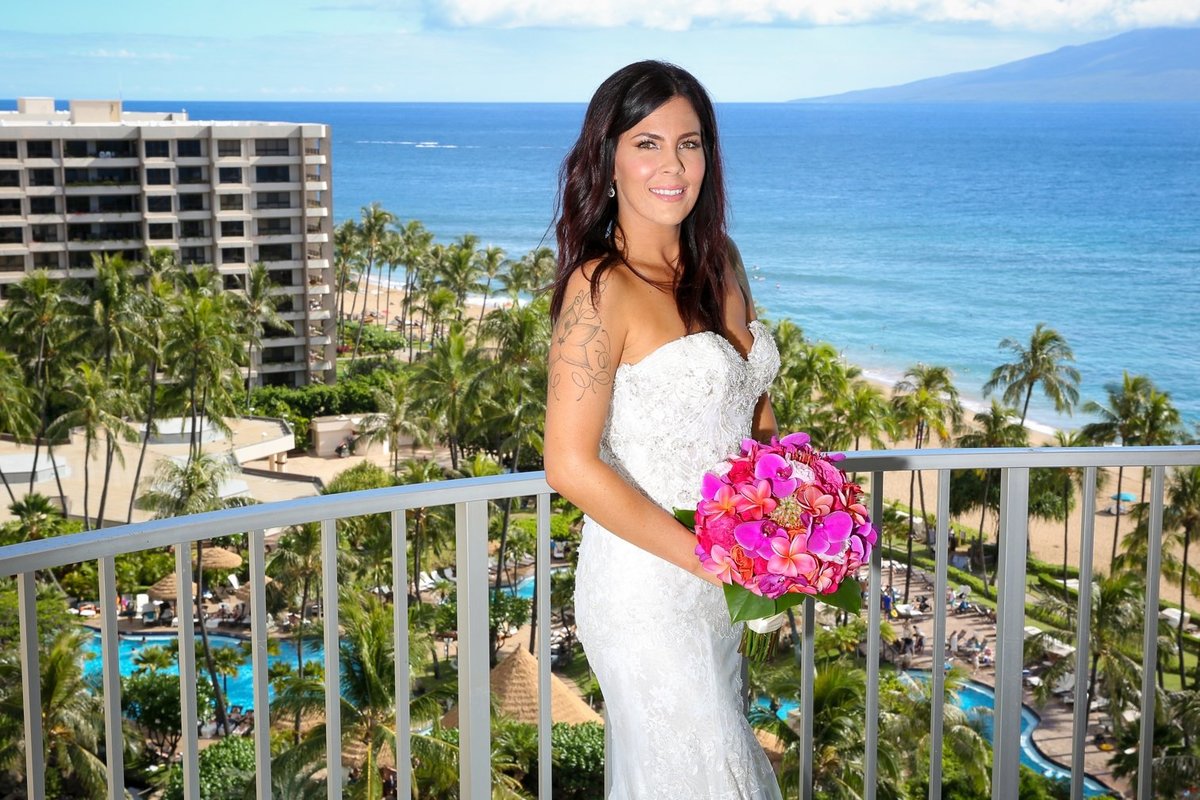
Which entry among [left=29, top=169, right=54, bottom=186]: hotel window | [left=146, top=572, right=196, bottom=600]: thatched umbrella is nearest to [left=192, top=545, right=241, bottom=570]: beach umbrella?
[left=146, top=572, right=196, bottom=600]: thatched umbrella

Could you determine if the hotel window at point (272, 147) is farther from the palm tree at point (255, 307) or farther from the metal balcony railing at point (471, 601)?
the metal balcony railing at point (471, 601)

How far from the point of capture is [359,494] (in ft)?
6.72

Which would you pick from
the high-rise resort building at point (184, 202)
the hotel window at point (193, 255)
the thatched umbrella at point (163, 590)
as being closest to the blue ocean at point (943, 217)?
the high-rise resort building at point (184, 202)

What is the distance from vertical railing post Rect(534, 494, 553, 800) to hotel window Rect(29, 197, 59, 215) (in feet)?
155

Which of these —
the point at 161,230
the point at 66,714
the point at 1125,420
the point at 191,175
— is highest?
the point at 191,175

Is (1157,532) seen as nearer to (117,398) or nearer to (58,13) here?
(117,398)

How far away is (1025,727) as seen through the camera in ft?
77.1

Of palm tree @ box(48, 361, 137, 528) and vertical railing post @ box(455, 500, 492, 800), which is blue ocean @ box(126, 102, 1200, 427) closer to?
palm tree @ box(48, 361, 137, 528)

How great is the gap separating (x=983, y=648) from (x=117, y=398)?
71.2ft

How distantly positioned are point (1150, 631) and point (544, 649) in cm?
136

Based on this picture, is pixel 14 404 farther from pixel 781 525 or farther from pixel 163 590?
pixel 781 525

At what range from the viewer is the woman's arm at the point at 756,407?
214cm

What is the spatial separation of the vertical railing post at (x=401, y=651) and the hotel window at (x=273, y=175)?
46.8 m

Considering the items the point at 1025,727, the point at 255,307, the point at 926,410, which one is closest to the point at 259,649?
the point at 1025,727
